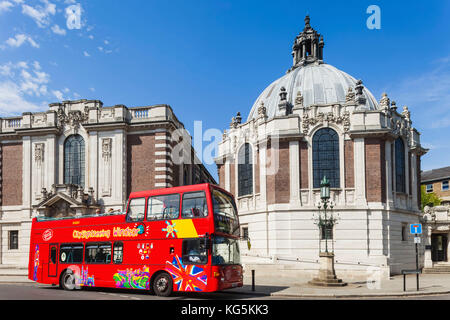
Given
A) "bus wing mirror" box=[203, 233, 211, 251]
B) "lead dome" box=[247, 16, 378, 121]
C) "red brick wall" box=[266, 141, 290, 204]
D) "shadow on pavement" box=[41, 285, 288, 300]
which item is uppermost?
"lead dome" box=[247, 16, 378, 121]

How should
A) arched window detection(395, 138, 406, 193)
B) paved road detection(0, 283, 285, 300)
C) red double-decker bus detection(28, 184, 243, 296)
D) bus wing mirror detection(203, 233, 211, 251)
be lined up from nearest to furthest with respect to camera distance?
bus wing mirror detection(203, 233, 211, 251) → red double-decker bus detection(28, 184, 243, 296) → paved road detection(0, 283, 285, 300) → arched window detection(395, 138, 406, 193)

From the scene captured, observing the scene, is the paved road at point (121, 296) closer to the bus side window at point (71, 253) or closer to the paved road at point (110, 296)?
the paved road at point (110, 296)

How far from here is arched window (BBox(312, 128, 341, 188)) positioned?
30672mm

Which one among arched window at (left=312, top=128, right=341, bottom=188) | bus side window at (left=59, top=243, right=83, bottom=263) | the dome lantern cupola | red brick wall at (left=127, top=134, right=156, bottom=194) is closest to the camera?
bus side window at (left=59, top=243, right=83, bottom=263)

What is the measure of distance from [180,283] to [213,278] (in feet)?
5.40

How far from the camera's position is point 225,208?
1789 cm

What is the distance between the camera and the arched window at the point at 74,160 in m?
35.5

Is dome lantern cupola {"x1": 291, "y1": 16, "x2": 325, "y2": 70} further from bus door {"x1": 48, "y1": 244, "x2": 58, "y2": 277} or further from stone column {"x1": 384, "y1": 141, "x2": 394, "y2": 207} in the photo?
bus door {"x1": 48, "y1": 244, "x2": 58, "y2": 277}

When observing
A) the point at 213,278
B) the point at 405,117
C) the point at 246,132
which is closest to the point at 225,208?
the point at 213,278

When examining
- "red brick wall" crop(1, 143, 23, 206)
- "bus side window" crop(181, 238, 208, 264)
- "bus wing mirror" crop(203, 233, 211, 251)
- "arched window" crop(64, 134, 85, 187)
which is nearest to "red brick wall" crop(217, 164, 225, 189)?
"arched window" crop(64, 134, 85, 187)

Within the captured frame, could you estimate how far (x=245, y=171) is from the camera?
113ft

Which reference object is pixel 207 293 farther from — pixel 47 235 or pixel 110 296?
pixel 47 235

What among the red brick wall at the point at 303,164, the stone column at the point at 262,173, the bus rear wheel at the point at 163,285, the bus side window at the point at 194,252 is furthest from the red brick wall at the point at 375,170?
the bus rear wheel at the point at 163,285

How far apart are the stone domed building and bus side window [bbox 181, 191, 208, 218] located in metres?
13.3
